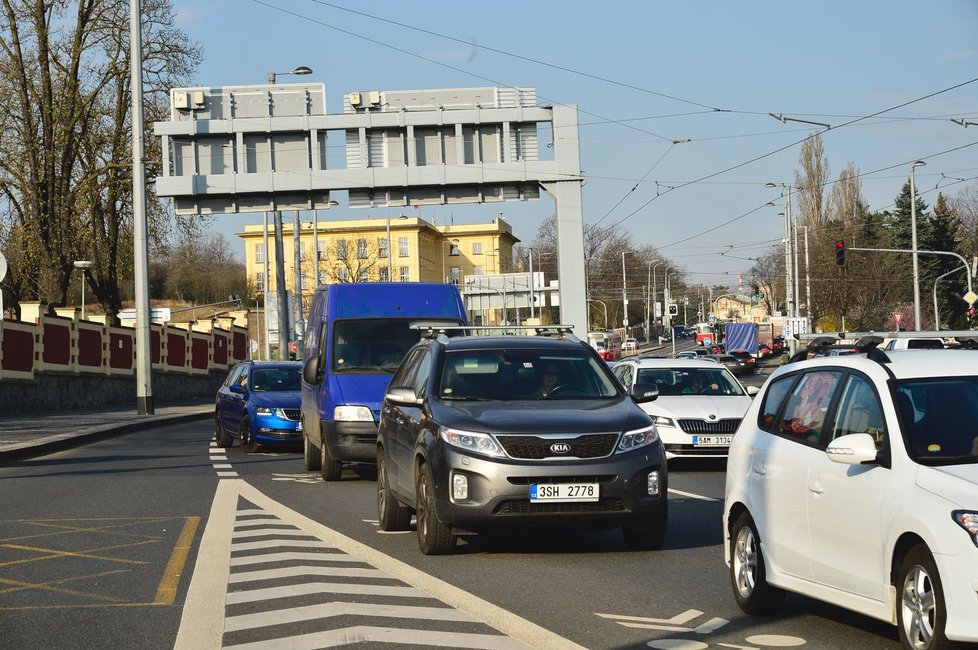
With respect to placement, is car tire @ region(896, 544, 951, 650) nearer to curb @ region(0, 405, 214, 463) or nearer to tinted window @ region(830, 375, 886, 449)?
tinted window @ region(830, 375, 886, 449)

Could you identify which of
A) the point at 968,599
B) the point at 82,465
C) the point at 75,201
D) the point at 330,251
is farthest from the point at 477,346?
the point at 330,251

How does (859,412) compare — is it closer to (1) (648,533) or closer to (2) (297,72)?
(1) (648,533)

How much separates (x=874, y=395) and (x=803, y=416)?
0.78m

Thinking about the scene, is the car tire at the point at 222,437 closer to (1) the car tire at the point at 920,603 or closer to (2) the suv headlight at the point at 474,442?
(2) the suv headlight at the point at 474,442

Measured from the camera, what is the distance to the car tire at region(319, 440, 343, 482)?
673 inches

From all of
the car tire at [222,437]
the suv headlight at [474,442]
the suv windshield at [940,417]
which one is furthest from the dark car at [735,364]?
the suv windshield at [940,417]

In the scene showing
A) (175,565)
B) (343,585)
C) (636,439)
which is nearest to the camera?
(343,585)

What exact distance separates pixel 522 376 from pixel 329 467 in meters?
A: 6.53

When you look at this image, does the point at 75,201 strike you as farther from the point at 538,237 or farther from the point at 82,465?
the point at 538,237

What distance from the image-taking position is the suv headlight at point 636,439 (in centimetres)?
1011

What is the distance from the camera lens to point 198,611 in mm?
8031

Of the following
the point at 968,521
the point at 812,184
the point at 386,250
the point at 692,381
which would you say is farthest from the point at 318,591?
the point at 386,250

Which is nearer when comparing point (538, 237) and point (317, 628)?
point (317, 628)

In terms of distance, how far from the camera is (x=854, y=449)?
642 centimetres
